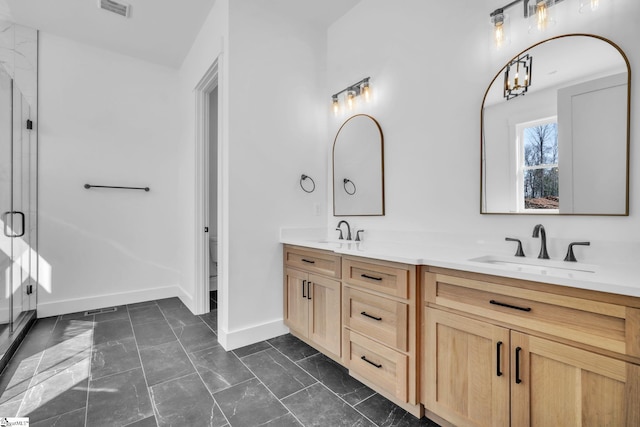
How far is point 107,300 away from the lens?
3281mm

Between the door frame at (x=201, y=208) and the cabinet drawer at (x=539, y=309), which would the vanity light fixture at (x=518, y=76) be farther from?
the door frame at (x=201, y=208)

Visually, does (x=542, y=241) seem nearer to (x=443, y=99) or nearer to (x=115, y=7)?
(x=443, y=99)

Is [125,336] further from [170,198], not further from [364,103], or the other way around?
[364,103]

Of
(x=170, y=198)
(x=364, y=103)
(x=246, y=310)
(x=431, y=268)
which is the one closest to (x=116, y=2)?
(x=170, y=198)

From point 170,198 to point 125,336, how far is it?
1.73m

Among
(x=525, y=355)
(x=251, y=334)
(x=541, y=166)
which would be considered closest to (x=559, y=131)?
(x=541, y=166)

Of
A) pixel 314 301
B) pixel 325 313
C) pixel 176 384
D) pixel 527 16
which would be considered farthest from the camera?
pixel 314 301

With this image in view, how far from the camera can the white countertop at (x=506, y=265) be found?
0.98m

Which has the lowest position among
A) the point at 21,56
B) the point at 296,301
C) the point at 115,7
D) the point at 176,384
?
the point at 176,384

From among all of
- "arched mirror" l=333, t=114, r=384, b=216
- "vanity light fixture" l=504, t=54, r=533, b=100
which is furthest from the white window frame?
"arched mirror" l=333, t=114, r=384, b=216

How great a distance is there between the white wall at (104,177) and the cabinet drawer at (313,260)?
6.54 feet

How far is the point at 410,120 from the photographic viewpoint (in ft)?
7.07

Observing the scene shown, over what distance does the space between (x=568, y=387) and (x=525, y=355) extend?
0.14 meters

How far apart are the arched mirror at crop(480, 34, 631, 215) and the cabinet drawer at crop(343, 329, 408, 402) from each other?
985mm
